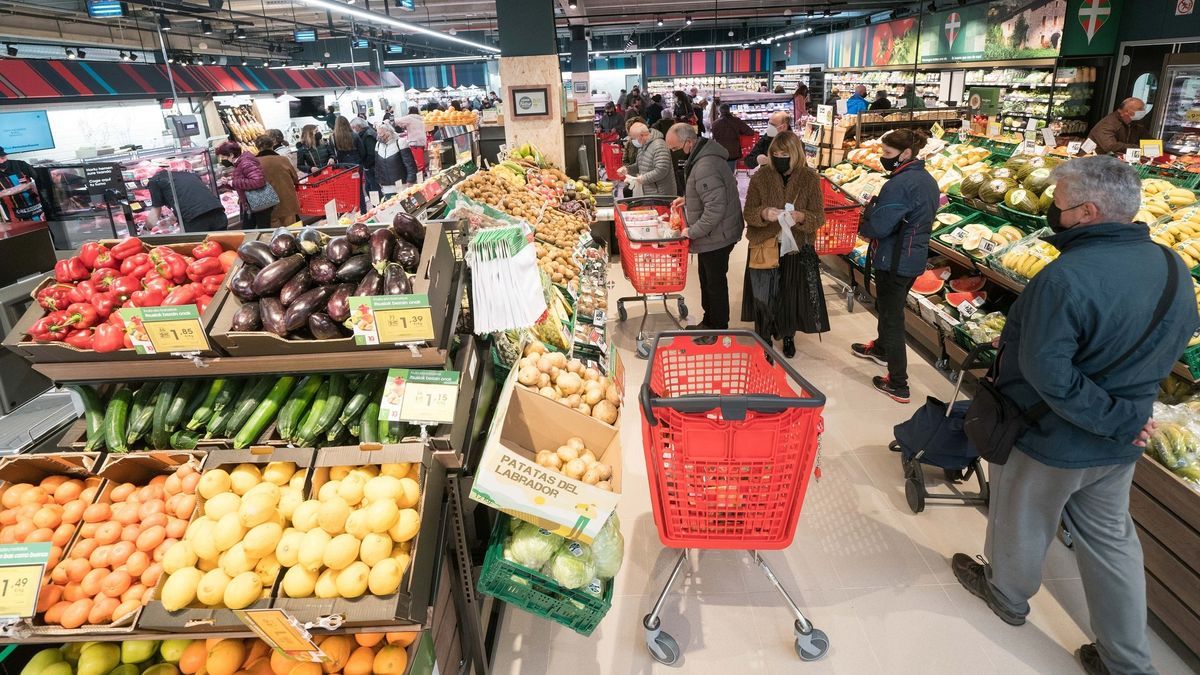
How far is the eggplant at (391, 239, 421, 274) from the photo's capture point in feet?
7.18

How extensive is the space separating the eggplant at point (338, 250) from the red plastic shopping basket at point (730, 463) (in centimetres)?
112

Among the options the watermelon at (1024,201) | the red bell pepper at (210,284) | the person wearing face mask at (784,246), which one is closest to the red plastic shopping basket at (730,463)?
the red bell pepper at (210,284)

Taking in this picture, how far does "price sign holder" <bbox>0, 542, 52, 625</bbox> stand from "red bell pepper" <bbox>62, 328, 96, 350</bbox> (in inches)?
26.4

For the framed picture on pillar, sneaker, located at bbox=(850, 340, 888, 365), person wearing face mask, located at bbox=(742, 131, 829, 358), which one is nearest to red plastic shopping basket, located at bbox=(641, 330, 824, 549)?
person wearing face mask, located at bbox=(742, 131, 829, 358)

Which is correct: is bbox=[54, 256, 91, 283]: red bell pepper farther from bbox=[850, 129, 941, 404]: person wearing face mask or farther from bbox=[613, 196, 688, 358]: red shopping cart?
bbox=[850, 129, 941, 404]: person wearing face mask

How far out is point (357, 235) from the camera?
2334 mm

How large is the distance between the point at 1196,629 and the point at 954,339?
2468 millimetres

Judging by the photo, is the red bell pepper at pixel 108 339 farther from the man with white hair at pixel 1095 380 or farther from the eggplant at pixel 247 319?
the man with white hair at pixel 1095 380

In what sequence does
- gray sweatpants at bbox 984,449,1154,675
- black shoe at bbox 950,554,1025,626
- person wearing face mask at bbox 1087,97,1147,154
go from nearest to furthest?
gray sweatpants at bbox 984,449,1154,675, black shoe at bbox 950,554,1025,626, person wearing face mask at bbox 1087,97,1147,154

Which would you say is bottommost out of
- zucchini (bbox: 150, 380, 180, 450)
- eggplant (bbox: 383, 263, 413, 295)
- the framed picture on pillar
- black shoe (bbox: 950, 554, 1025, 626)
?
black shoe (bbox: 950, 554, 1025, 626)

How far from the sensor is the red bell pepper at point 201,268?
2.35 m

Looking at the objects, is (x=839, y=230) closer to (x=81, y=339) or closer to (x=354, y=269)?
(x=354, y=269)

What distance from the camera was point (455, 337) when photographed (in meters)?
2.49

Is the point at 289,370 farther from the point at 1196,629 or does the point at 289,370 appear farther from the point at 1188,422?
the point at 1188,422
